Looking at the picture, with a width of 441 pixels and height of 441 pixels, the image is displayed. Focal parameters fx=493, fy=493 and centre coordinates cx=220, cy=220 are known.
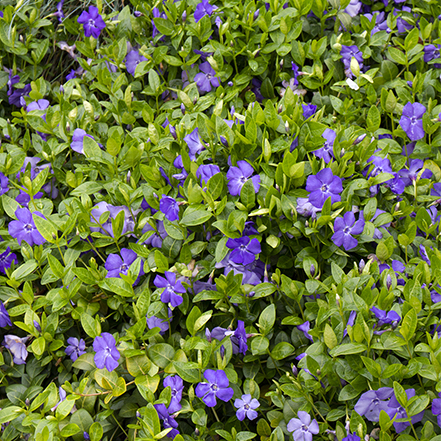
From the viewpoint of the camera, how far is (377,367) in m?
1.48

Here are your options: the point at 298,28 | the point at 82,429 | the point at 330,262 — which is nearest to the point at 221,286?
the point at 330,262

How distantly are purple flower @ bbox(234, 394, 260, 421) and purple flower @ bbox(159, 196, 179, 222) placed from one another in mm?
668

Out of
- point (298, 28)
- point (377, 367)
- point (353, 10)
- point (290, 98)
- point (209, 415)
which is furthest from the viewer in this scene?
point (353, 10)

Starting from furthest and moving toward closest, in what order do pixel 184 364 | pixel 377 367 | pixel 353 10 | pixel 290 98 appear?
pixel 353 10
pixel 290 98
pixel 184 364
pixel 377 367

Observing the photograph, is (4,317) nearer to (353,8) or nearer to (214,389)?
(214,389)

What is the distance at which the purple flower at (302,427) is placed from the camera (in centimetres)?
154

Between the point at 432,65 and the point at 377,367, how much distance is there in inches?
70.6

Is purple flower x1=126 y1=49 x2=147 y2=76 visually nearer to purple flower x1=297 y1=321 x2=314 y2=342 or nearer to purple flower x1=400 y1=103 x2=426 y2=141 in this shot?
purple flower x1=400 y1=103 x2=426 y2=141

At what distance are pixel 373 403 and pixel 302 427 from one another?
0.23 m

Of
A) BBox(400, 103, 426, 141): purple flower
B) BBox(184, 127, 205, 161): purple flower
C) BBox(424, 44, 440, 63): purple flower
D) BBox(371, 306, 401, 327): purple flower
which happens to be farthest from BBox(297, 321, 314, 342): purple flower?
BBox(424, 44, 440, 63): purple flower

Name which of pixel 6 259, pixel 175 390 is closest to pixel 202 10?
pixel 6 259

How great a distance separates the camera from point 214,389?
158 centimetres

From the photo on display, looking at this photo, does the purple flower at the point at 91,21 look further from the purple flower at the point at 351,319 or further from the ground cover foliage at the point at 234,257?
the purple flower at the point at 351,319

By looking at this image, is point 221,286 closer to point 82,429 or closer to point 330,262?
point 330,262
